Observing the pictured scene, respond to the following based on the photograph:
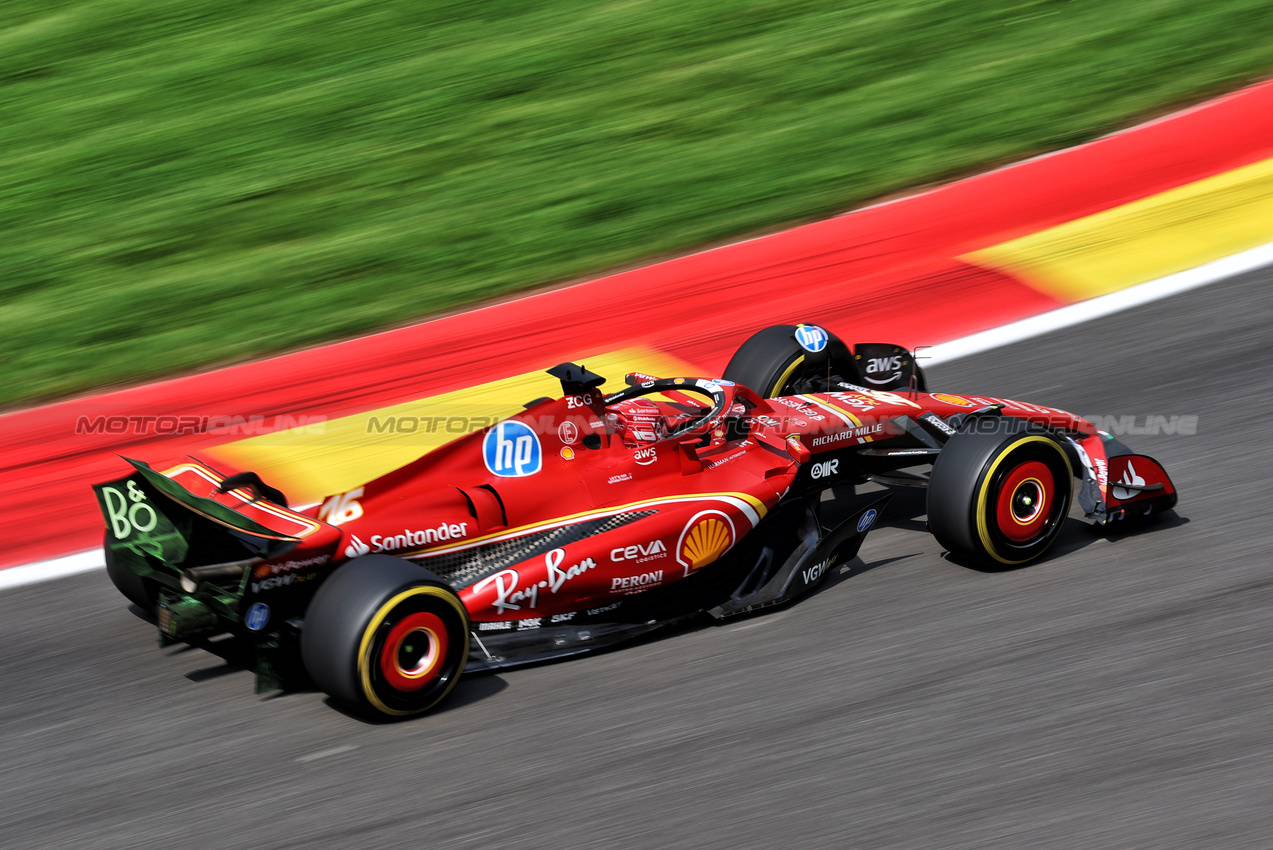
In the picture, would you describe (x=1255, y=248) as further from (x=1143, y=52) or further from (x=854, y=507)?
(x=854, y=507)

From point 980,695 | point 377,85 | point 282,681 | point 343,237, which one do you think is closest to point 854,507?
point 980,695

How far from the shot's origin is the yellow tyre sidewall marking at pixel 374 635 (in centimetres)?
482

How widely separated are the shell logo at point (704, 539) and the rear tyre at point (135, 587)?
242 cm

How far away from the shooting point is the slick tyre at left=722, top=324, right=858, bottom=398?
7.19 metres

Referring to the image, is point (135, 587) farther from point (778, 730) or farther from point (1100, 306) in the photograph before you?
point (1100, 306)

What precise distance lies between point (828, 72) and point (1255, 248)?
15.6 ft

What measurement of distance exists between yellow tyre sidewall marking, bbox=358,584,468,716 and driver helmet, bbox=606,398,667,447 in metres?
1.27

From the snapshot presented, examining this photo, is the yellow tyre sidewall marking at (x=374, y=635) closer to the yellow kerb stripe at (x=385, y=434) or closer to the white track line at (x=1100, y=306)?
the yellow kerb stripe at (x=385, y=434)

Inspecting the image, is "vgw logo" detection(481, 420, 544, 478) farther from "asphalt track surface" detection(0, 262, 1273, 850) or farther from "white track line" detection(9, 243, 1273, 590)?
"white track line" detection(9, 243, 1273, 590)

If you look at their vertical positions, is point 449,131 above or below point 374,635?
above

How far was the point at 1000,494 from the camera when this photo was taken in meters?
5.93

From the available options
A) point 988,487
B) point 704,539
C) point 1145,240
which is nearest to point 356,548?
point 704,539

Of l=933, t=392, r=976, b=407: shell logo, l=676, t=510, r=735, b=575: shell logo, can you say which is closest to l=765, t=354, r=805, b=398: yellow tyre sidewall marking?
l=933, t=392, r=976, b=407: shell logo

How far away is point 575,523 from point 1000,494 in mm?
2025
